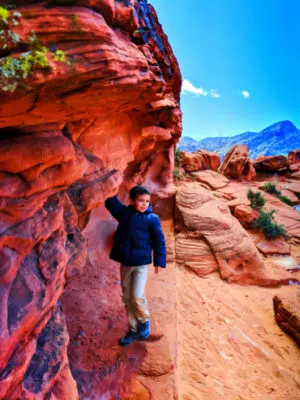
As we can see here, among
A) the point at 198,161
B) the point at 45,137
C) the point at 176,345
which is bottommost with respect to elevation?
the point at 176,345

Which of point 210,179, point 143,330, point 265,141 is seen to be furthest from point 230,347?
point 265,141

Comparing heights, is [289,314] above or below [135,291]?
below

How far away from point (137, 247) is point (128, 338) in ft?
4.67

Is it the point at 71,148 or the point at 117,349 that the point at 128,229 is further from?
the point at 117,349

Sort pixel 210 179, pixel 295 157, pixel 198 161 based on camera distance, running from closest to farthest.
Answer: pixel 210 179, pixel 198 161, pixel 295 157

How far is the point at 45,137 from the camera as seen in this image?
2352 mm

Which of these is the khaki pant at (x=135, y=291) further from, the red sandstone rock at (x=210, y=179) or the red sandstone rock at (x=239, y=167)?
the red sandstone rock at (x=239, y=167)

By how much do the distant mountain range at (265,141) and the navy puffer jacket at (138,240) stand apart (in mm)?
82944

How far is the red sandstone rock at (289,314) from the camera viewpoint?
5.48m

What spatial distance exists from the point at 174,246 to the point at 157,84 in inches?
244

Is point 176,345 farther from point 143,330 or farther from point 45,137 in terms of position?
point 45,137

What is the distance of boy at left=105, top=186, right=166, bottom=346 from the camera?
3352mm

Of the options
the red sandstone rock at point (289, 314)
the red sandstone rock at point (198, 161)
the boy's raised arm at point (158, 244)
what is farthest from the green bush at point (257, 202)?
the boy's raised arm at point (158, 244)

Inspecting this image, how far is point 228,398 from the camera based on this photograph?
12.0ft
